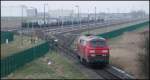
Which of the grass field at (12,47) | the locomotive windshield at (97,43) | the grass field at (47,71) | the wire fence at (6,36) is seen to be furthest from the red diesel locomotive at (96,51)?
the wire fence at (6,36)

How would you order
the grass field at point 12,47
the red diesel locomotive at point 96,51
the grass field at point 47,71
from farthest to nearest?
1. the grass field at point 12,47
2. the red diesel locomotive at point 96,51
3. the grass field at point 47,71

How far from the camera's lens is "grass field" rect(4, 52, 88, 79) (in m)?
33.5

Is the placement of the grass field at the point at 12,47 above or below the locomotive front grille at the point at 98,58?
below

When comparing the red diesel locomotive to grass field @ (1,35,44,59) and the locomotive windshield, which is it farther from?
grass field @ (1,35,44,59)

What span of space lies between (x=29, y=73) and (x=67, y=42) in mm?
39331

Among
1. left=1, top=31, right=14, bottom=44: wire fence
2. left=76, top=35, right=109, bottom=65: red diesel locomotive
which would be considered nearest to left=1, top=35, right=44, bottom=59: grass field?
left=1, top=31, right=14, bottom=44: wire fence

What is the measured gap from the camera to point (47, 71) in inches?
1452

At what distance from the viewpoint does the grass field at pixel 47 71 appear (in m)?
33.5

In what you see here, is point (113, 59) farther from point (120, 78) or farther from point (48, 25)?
point (48, 25)

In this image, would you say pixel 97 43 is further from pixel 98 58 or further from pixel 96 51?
pixel 98 58

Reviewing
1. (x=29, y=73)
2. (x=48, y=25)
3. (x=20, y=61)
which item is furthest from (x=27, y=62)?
(x=48, y=25)

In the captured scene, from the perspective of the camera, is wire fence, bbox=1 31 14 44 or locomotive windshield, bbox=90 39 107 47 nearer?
locomotive windshield, bbox=90 39 107 47

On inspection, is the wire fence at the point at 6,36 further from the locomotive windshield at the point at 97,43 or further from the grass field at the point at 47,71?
the locomotive windshield at the point at 97,43

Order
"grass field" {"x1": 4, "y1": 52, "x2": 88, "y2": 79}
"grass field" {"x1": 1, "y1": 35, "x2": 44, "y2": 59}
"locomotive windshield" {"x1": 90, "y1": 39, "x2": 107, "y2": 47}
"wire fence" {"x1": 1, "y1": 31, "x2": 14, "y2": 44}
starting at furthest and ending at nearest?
"wire fence" {"x1": 1, "y1": 31, "x2": 14, "y2": 44} < "grass field" {"x1": 1, "y1": 35, "x2": 44, "y2": 59} < "locomotive windshield" {"x1": 90, "y1": 39, "x2": 107, "y2": 47} < "grass field" {"x1": 4, "y1": 52, "x2": 88, "y2": 79}
